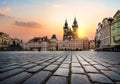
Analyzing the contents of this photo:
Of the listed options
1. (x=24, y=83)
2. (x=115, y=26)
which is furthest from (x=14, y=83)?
(x=115, y=26)

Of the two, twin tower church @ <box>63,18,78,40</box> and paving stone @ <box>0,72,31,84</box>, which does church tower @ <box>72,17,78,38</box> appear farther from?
paving stone @ <box>0,72,31,84</box>

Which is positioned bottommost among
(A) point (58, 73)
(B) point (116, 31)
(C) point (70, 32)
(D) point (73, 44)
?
(A) point (58, 73)

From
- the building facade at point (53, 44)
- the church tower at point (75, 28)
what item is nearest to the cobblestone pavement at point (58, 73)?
the building facade at point (53, 44)

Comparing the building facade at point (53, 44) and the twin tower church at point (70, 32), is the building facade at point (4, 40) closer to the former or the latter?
the building facade at point (53, 44)

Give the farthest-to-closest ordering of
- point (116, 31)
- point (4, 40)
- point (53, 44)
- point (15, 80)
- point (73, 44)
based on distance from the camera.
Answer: point (53, 44), point (73, 44), point (4, 40), point (116, 31), point (15, 80)

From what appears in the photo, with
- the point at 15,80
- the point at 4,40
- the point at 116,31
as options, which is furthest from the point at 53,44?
the point at 15,80

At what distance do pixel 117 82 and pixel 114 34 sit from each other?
145 ft

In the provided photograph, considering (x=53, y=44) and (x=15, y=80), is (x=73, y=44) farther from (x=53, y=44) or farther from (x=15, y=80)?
(x=15, y=80)

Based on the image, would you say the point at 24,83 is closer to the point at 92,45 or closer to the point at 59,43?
the point at 59,43

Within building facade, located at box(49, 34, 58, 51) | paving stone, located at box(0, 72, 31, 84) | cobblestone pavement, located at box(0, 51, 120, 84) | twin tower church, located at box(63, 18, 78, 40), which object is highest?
twin tower church, located at box(63, 18, 78, 40)

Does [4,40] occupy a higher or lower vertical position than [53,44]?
higher

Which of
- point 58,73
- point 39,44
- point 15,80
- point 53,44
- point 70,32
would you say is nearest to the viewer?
point 15,80

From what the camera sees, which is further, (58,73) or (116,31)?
(116,31)

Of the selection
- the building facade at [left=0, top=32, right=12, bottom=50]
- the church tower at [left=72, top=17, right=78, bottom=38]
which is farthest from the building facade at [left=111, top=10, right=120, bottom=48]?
the church tower at [left=72, top=17, right=78, bottom=38]
